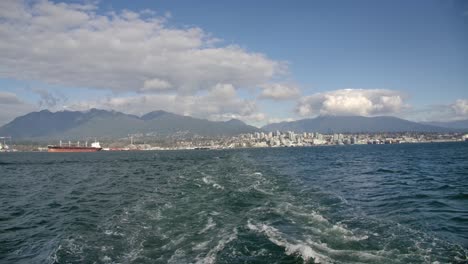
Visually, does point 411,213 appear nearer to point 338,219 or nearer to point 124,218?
point 338,219

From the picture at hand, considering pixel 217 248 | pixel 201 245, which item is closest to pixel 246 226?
pixel 201 245

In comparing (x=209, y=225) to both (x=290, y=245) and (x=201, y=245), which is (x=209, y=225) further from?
(x=290, y=245)

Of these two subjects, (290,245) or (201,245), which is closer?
(290,245)

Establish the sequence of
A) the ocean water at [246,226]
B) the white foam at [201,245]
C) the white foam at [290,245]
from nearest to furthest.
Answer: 1. the white foam at [290,245]
2. the ocean water at [246,226]
3. the white foam at [201,245]

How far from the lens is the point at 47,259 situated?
15164 mm

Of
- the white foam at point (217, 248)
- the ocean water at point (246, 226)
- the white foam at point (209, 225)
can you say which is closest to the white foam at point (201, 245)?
the ocean water at point (246, 226)

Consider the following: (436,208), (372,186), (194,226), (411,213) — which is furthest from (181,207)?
(372,186)

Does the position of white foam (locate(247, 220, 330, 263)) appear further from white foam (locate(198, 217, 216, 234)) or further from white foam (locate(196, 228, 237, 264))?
white foam (locate(198, 217, 216, 234))

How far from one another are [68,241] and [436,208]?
1977 cm

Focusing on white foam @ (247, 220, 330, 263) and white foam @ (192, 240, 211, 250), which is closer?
white foam @ (247, 220, 330, 263)

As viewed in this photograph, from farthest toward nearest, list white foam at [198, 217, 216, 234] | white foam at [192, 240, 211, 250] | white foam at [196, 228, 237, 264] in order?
white foam at [198, 217, 216, 234]
white foam at [192, 240, 211, 250]
white foam at [196, 228, 237, 264]

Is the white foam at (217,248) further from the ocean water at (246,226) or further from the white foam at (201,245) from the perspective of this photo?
the white foam at (201,245)

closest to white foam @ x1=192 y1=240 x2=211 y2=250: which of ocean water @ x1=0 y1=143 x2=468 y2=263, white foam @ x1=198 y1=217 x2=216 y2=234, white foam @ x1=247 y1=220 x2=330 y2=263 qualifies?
ocean water @ x1=0 y1=143 x2=468 y2=263

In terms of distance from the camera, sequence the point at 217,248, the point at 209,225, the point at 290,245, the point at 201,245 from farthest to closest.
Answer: the point at 209,225, the point at 201,245, the point at 217,248, the point at 290,245
